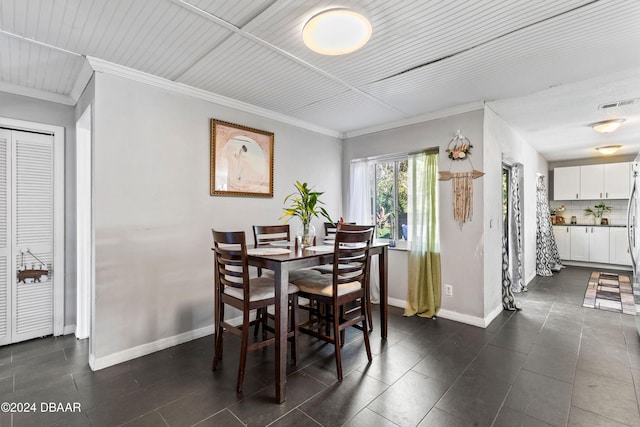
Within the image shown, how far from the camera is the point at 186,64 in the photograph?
245 centimetres

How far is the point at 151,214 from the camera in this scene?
8.75ft

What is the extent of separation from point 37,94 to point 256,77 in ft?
7.04

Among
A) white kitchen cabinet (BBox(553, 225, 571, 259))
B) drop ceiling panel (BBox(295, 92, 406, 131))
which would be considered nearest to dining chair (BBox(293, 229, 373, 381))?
drop ceiling panel (BBox(295, 92, 406, 131))

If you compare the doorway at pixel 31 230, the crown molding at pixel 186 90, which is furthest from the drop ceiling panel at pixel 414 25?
the doorway at pixel 31 230

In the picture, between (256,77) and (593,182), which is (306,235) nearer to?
(256,77)

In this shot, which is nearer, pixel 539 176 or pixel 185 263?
pixel 185 263

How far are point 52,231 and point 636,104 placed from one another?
621 cm

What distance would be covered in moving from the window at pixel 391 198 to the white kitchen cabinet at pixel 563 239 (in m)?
4.84

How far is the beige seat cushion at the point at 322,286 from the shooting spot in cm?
237

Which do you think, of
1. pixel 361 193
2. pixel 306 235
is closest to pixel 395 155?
pixel 361 193

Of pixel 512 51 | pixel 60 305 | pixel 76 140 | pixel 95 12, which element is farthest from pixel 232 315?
pixel 512 51

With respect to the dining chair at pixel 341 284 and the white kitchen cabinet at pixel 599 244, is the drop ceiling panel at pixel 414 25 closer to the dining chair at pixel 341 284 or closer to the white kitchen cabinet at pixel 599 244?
the dining chair at pixel 341 284

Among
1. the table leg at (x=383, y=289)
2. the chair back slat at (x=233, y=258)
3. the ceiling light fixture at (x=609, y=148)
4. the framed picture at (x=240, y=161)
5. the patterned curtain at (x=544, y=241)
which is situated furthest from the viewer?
the patterned curtain at (x=544, y=241)

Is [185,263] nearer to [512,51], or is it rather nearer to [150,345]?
[150,345]
